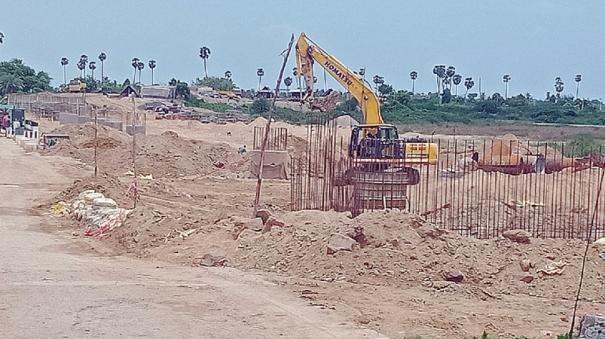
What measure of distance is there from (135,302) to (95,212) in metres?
8.59

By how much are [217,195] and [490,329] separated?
59.5ft

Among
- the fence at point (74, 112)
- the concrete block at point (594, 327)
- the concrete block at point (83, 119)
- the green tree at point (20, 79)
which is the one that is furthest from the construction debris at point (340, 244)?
the green tree at point (20, 79)

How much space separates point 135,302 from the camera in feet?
42.6

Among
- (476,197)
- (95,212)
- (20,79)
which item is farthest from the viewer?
(20,79)

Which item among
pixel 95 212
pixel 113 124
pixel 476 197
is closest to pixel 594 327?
pixel 95 212

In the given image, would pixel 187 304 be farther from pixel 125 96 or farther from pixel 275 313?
pixel 125 96

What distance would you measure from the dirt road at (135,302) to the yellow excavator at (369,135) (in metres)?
10.4

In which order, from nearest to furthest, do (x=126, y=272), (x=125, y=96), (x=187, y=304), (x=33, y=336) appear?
(x=33, y=336)
(x=187, y=304)
(x=126, y=272)
(x=125, y=96)

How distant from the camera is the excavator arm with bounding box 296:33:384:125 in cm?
3100

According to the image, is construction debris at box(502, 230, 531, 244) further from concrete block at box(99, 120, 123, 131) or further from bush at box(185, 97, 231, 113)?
bush at box(185, 97, 231, 113)

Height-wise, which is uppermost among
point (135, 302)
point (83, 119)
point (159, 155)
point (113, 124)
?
point (83, 119)

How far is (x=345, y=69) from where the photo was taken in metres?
31.6

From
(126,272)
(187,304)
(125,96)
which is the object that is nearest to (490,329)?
(187,304)

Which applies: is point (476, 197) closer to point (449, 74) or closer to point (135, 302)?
point (135, 302)
